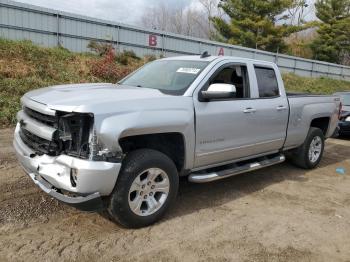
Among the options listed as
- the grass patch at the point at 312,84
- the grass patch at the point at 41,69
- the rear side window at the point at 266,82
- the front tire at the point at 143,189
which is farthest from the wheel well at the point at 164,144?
the grass patch at the point at 312,84

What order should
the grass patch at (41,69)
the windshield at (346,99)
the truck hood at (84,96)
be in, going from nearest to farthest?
the truck hood at (84,96) → the grass patch at (41,69) → the windshield at (346,99)

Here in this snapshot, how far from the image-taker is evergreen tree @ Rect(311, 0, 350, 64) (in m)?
40.3

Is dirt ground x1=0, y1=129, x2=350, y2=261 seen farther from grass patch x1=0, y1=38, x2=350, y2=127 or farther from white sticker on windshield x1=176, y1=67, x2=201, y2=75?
grass patch x1=0, y1=38, x2=350, y2=127

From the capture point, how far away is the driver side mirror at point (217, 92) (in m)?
4.58

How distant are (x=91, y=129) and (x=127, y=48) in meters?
14.4

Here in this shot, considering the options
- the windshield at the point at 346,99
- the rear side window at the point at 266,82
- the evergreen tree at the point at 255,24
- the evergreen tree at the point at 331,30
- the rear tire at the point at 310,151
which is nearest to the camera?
the rear side window at the point at 266,82

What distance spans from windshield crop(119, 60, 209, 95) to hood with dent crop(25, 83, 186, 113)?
26 cm

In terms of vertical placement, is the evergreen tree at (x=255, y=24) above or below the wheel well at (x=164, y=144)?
above

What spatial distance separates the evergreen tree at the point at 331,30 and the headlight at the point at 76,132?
41.5 meters

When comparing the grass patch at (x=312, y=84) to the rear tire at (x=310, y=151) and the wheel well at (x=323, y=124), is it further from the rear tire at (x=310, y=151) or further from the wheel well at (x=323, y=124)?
the rear tire at (x=310, y=151)

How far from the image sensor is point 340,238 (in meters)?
4.29

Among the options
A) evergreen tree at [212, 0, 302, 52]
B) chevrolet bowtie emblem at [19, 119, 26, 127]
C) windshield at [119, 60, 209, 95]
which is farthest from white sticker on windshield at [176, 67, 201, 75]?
evergreen tree at [212, 0, 302, 52]

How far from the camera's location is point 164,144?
14.7ft

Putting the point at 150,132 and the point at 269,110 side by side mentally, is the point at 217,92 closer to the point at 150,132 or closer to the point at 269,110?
the point at 150,132
